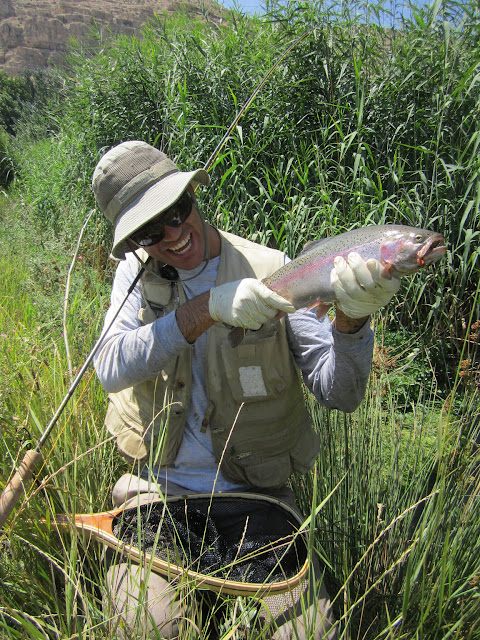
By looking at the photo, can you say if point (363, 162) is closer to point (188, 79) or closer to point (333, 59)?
A: point (333, 59)

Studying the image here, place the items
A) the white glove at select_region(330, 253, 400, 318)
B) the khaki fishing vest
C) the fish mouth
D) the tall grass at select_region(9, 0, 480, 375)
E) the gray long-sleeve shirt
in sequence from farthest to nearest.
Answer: the tall grass at select_region(9, 0, 480, 375) → the khaki fishing vest → the gray long-sleeve shirt → the white glove at select_region(330, 253, 400, 318) → the fish mouth

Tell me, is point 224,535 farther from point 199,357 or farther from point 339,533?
point 199,357

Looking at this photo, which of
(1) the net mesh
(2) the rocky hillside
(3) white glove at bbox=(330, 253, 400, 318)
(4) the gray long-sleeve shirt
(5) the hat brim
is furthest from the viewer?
(2) the rocky hillside

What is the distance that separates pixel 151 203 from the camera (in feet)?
7.19

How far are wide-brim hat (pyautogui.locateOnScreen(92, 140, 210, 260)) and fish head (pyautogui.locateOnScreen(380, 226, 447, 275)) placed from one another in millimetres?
913

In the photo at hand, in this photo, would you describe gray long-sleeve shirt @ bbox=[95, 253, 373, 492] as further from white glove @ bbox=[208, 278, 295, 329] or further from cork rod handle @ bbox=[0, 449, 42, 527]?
cork rod handle @ bbox=[0, 449, 42, 527]

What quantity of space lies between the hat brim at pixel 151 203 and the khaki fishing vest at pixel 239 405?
30 centimetres

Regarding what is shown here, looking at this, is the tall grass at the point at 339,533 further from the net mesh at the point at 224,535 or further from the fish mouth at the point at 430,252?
the fish mouth at the point at 430,252

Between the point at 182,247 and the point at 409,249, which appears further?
the point at 182,247

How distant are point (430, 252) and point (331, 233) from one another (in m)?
2.75

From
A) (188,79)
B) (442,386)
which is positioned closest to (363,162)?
(442,386)

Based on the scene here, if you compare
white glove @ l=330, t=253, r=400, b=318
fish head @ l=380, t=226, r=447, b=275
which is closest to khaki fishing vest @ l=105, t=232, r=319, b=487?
white glove @ l=330, t=253, r=400, b=318

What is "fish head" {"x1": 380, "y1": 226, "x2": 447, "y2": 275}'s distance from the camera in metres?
1.67

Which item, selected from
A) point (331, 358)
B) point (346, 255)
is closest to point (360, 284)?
point (346, 255)
